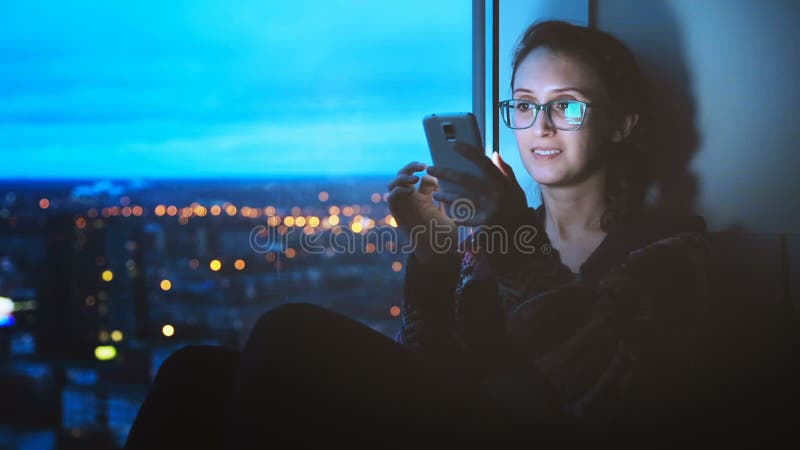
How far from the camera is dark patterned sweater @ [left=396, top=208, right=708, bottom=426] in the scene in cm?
88

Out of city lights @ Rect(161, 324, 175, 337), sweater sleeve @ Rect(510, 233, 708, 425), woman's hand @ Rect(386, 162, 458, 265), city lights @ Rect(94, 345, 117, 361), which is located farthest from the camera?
city lights @ Rect(94, 345, 117, 361)

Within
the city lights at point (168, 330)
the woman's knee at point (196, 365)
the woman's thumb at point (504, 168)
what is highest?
the woman's thumb at point (504, 168)

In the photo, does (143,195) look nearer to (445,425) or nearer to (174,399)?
(174,399)

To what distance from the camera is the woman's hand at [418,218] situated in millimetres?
1239

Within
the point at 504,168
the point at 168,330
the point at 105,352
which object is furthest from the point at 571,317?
the point at 105,352

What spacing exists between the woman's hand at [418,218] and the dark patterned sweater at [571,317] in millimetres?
30

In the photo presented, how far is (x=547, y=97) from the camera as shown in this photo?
1.18 m

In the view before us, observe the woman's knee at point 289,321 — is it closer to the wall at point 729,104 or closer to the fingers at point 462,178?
the fingers at point 462,178

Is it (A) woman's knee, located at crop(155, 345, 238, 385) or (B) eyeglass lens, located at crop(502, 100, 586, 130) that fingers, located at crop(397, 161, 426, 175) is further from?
(A) woman's knee, located at crop(155, 345, 238, 385)

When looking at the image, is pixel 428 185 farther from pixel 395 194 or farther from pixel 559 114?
pixel 559 114

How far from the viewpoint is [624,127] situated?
1222 mm

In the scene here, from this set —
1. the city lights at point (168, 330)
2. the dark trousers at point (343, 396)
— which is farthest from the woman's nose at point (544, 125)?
the city lights at point (168, 330)

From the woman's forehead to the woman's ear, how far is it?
0.26ft

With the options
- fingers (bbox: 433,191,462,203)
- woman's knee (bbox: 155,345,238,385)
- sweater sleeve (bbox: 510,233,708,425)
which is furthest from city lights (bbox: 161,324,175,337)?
sweater sleeve (bbox: 510,233,708,425)
